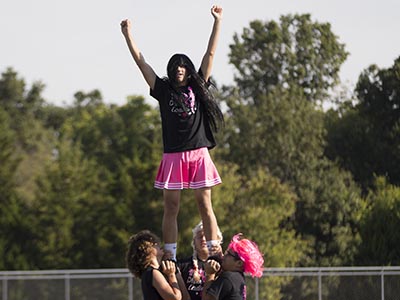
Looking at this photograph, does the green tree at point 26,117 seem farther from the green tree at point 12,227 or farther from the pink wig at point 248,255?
the pink wig at point 248,255

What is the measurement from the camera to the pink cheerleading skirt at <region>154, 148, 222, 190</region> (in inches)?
Answer: 357

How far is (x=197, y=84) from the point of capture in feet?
30.0

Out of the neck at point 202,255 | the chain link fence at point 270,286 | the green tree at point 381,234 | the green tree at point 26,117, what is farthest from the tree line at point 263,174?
the neck at point 202,255

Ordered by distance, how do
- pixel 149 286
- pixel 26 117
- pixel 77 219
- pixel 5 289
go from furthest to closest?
pixel 26 117 → pixel 77 219 → pixel 5 289 → pixel 149 286

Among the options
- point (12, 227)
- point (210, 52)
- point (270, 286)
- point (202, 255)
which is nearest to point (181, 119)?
point (210, 52)

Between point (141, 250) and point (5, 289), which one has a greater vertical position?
point (141, 250)

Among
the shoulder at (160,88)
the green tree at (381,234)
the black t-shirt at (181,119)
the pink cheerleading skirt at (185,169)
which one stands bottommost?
the green tree at (381,234)

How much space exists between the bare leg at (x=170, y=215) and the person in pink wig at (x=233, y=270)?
72 centimetres

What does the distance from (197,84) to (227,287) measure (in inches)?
65.2

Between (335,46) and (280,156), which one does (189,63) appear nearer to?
(280,156)

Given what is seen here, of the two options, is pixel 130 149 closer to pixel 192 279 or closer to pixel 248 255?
pixel 192 279

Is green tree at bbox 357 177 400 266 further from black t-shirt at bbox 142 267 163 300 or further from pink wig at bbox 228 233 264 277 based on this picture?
black t-shirt at bbox 142 267 163 300

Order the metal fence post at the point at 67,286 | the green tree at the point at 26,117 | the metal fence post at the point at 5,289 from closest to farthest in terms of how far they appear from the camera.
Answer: the metal fence post at the point at 67,286 < the metal fence post at the point at 5,289 < the green tree at the point at 26,117

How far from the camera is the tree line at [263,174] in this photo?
42.9m
